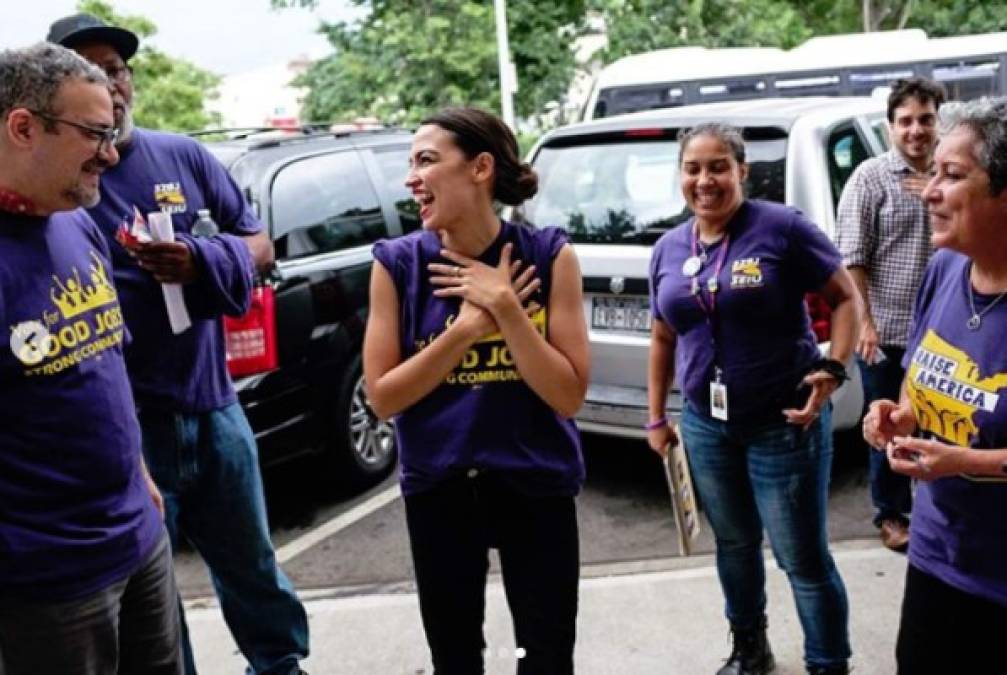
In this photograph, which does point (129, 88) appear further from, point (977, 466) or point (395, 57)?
point (395, 57)

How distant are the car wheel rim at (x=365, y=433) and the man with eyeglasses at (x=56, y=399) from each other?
284 cm

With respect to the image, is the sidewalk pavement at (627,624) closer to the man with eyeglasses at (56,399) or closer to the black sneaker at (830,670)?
the black sneaker at (830,670)

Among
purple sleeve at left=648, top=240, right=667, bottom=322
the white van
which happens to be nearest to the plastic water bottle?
purple sleeve at left=648, top=240, right=667, bottom=322

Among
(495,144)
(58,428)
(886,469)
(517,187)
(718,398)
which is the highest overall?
(495,144)

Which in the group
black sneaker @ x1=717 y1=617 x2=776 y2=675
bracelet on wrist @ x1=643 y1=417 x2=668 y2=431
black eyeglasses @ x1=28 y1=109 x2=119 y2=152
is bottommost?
black sneaker @ x1=717 y1=617 x2=776 y2=675

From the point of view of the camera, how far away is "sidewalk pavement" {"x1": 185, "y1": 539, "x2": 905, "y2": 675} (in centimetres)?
325

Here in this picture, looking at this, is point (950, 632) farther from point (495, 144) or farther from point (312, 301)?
point (312, 301)

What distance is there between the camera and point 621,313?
14.3ft

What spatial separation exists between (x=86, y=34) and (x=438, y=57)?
14.8m

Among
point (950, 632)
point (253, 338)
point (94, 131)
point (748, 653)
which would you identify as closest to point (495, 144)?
point (94, 131)

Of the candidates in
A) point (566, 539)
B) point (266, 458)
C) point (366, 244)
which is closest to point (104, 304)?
point (566, 539)

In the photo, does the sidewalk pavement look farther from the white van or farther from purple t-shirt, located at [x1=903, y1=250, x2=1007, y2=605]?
the white van

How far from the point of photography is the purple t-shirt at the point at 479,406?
2186 mm

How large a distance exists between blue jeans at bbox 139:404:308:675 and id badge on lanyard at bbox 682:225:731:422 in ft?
4.45
